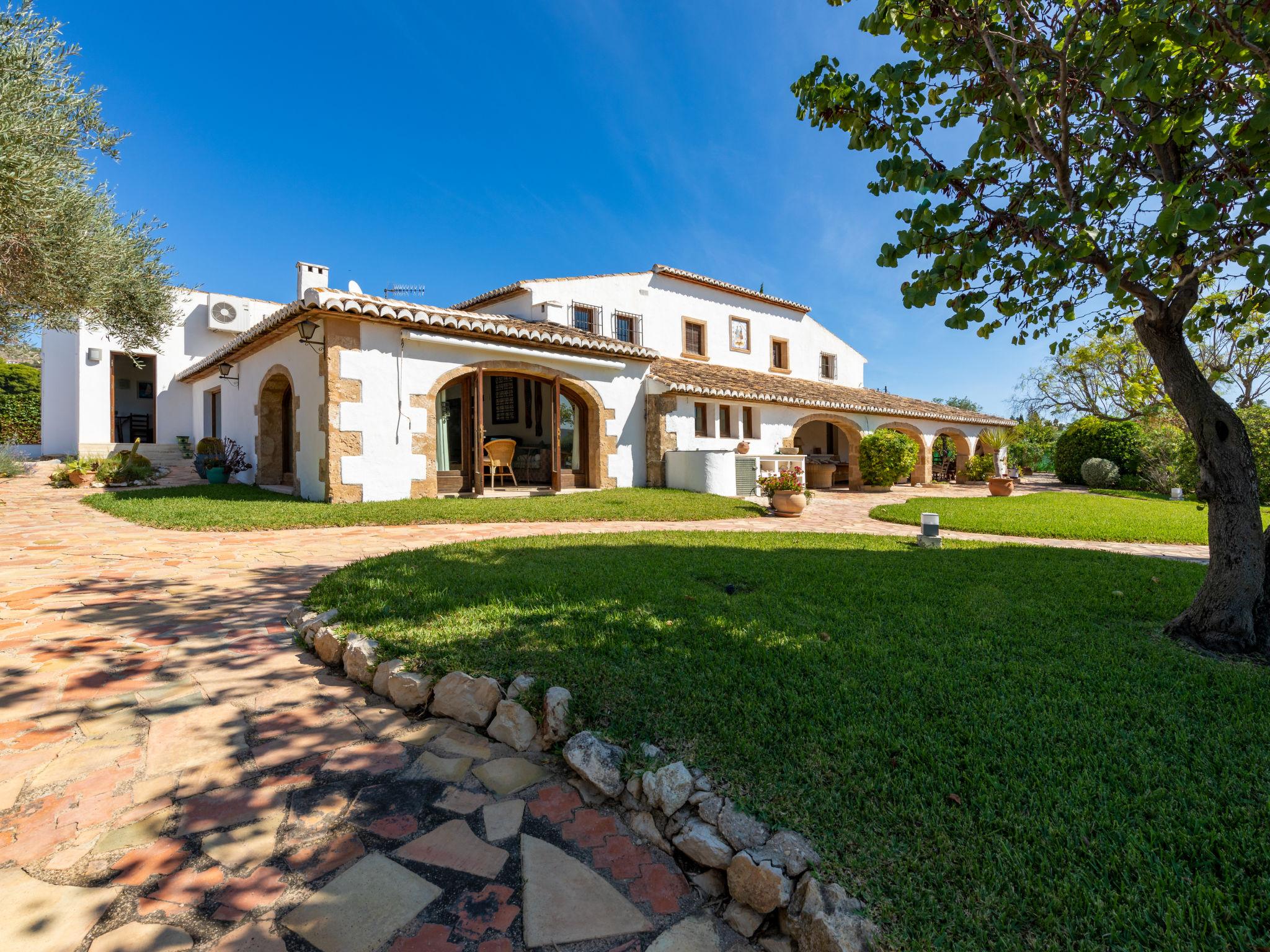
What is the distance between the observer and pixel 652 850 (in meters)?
2.04

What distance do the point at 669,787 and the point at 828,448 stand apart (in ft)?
72.8

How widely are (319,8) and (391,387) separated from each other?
5.87 m

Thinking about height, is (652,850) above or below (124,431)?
below

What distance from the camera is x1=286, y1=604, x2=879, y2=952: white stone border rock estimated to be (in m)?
1.63

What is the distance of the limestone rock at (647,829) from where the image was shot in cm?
204

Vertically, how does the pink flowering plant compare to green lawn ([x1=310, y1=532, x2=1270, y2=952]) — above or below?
above

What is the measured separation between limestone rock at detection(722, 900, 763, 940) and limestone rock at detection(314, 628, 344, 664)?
260 centimetres

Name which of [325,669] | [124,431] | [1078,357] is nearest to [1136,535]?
[1078,357]

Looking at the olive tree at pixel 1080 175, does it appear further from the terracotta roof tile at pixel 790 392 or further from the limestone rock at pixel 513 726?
the terracotta roof tile at pixel 790 392

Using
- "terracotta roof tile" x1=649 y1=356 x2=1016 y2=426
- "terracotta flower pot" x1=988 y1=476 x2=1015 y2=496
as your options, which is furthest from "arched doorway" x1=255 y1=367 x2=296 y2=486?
"terracotta flower pot" x1=988 y1=476 x2=1015 y2=496

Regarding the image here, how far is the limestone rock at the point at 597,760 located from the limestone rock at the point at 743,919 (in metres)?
0.59

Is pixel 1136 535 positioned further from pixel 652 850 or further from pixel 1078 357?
pixel 652 850

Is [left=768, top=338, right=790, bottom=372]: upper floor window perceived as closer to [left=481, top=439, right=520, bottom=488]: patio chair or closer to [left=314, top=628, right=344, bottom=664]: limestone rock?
[left=481, top=439, right=520, bottom=488]: patio chair

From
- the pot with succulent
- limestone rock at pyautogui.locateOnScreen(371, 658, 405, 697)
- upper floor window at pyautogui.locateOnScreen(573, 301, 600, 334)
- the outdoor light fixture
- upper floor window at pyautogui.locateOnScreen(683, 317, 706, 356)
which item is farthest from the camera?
upper floor window at pyautogui.locateOnScreen(683, 317, 706, 356)
